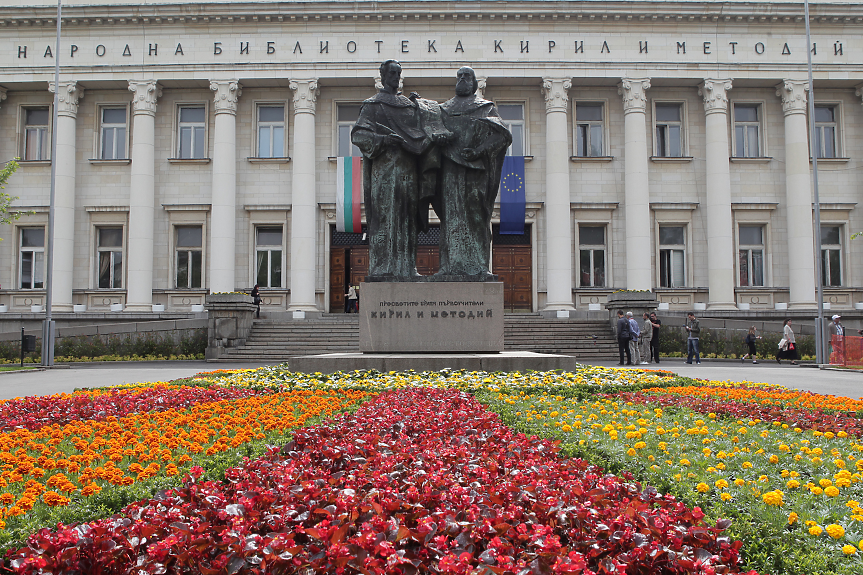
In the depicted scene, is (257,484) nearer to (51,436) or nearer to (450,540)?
(450,540)

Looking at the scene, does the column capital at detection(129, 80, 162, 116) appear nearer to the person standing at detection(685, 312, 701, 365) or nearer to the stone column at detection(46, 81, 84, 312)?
the stone column at detection(46, 81, 84, 312)

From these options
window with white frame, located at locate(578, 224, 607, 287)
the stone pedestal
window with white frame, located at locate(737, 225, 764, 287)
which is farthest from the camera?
window with white frame, located at locate(578, 224, 607, 287)

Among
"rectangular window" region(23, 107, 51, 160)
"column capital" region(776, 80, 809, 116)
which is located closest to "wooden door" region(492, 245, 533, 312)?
"column capital" region(776, 80, 809, 116)

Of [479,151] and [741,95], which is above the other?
[741,95]

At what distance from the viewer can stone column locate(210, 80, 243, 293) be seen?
31.4 meters

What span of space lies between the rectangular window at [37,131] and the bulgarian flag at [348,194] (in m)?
15.5

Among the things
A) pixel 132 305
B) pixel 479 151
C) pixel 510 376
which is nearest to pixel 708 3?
pixel 479 151

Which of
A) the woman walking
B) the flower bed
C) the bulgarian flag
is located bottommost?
the woman walking

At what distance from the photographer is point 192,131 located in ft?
109

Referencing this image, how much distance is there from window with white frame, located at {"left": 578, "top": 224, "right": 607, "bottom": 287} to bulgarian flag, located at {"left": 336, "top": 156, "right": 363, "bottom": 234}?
36.5 ft

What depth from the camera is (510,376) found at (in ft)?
31.9

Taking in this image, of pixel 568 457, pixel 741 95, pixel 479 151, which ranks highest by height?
pixel 741 95

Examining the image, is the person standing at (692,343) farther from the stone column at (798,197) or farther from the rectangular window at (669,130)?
the rectangular window at (669,130)

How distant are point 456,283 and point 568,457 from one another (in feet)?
21.7
